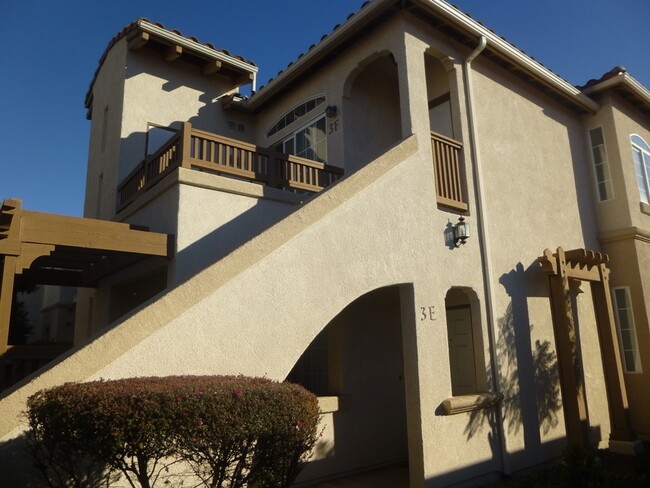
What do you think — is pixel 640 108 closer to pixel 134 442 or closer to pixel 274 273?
pixel 274 273

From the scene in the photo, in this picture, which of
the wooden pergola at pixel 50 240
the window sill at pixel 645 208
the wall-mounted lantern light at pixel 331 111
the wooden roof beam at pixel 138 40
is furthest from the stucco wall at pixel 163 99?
the window sill at pixel 645 208

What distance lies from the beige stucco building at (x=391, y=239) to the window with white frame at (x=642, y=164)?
70 mm

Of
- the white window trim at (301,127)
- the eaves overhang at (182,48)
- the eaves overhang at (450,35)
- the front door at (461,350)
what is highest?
the eaves overhang at (182,48)

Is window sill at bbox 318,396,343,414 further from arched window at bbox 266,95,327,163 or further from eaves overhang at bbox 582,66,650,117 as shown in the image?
eaves overhang at bbox 582,66,650,117

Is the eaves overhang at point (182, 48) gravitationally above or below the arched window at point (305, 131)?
above

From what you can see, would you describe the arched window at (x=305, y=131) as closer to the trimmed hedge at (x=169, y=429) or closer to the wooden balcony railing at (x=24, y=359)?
the wooden balcony railing at (x=24, y=359)

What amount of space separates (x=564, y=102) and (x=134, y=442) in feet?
38.1

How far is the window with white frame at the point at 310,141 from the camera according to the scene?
1067 cm

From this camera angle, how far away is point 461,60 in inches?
367

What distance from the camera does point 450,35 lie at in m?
9.15

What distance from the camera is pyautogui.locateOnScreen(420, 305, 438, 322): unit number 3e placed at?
7.22m

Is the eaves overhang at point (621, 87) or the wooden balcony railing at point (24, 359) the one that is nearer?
the wooden balcony railing at point (24, 359)

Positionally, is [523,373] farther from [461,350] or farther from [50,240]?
[50,240]

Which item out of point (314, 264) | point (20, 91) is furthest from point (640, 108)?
point (20, 91)
